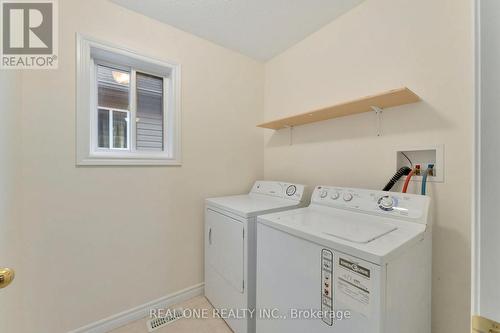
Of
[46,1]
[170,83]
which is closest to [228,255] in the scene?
[170,83]

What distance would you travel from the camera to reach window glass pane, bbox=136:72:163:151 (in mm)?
1893

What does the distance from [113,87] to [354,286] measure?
2.15 metres

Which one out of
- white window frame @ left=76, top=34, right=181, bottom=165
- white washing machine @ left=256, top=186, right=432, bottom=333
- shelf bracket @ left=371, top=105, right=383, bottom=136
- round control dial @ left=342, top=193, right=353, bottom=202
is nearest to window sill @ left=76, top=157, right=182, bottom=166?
white window frame @ left=76, top=34, right=181, bottom=165

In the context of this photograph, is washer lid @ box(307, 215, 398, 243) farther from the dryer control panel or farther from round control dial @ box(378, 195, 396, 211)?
the dryer control panel

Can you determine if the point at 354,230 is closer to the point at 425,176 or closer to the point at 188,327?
the point at 425,176

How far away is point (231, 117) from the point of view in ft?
7.34

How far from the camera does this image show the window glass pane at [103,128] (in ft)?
5.53

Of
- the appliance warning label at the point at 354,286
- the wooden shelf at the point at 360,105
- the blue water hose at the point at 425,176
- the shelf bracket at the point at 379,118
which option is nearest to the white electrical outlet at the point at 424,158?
the blue water hose at the point at 425,176

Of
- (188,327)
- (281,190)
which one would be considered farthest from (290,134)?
(188,327)

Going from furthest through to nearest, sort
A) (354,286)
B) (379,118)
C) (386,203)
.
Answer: (379,118)
(386,203)
(354,286)

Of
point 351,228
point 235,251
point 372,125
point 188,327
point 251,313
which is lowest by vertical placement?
point 188,327

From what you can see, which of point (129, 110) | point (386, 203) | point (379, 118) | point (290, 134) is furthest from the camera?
point (290, 134)

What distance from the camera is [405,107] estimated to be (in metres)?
1.38

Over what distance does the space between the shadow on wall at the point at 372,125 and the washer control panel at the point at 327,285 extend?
1.01 m
